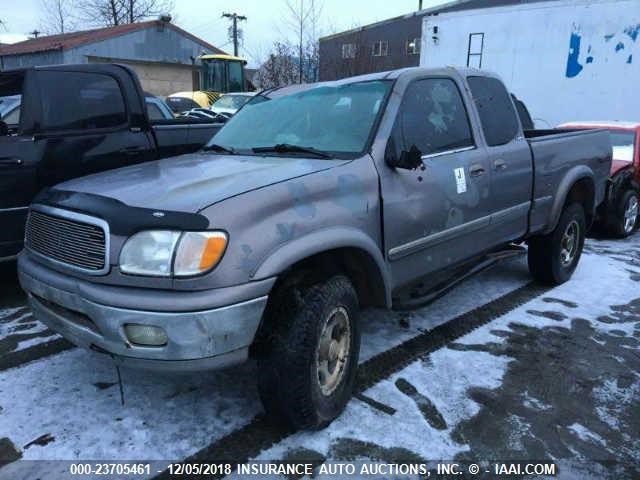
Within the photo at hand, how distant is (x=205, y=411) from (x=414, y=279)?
1474mm

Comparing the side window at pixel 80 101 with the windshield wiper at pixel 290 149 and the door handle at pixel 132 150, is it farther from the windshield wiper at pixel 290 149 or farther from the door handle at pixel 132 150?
the windshield wiper at pixel 290 149

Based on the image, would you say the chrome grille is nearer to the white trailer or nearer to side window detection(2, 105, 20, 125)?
side window detection(2, 105, 20, 125)

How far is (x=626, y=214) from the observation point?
23.9 ft

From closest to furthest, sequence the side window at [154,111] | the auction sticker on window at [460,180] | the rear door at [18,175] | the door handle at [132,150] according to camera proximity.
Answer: the auction sticker on window at [460,180] → the rear door at [18,175] → the door handle at [132,150] → the side window at [154,111]

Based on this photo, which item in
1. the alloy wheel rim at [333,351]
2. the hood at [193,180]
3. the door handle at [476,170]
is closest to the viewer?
the hood at [193,180]

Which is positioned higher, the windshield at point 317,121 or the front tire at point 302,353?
the windshield at point 317,121

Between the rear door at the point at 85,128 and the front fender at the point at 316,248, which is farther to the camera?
the rear door at the point at 85,128

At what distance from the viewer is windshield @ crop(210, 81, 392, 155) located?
3236 millimetres

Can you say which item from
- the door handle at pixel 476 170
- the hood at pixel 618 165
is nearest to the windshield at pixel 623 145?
the hood at pixel 618 165

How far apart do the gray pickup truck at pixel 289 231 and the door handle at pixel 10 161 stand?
1.34 metres

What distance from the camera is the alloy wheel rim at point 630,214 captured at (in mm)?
7287

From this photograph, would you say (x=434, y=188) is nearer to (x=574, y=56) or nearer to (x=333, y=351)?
(x=333, y=351)

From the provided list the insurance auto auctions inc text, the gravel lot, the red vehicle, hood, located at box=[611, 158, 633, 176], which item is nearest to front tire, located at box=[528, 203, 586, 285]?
the gravel lot

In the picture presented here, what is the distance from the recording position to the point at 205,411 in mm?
2975
